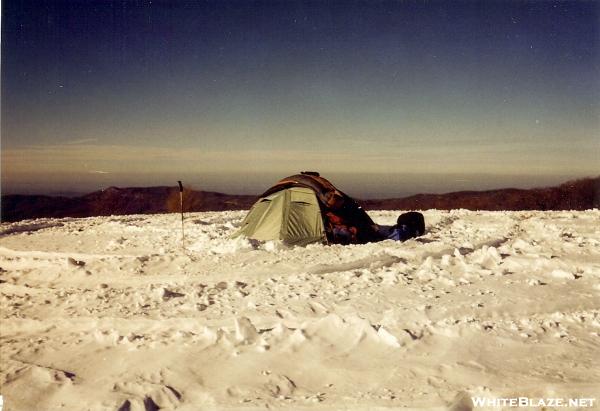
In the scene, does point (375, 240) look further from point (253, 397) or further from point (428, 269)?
point (253, 397)

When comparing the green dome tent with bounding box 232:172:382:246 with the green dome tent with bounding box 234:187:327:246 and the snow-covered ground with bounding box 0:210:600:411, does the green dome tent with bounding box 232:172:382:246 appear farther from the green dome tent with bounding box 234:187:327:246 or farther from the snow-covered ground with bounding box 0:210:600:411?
the snow-covered ground with bounding box 0:210:600:411

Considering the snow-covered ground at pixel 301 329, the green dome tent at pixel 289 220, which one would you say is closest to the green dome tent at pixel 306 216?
the green dome tent at pixel 289 220

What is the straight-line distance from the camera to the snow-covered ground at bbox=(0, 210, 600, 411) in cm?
385

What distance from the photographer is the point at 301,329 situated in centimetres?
491

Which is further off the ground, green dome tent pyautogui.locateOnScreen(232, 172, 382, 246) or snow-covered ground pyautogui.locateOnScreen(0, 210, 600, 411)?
green dome tent pyautogui.locateOnScreen(232, 172, 382, 246)

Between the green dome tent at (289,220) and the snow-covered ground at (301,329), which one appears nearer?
the snow-covered ground at (301,329)

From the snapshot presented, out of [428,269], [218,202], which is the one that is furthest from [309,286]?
[218,202]

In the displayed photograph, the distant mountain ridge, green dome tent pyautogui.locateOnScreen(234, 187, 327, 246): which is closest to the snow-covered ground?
green dome tent pyautogui.locateOnScreen(234, 187, 327, 246)

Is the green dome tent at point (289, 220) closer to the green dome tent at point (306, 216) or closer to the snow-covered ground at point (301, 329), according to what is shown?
the green dome tent at point (306, 216)

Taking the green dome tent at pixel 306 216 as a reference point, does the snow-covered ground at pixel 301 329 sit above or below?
below

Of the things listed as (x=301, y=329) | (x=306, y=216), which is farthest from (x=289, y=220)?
(x=301, y=329)

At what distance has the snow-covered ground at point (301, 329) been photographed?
385 cm

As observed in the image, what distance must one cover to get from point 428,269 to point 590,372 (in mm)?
3481

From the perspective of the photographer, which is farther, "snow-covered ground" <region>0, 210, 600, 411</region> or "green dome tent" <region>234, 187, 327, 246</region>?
"green dome tent" <region>234, 187, 327, 246</region>
